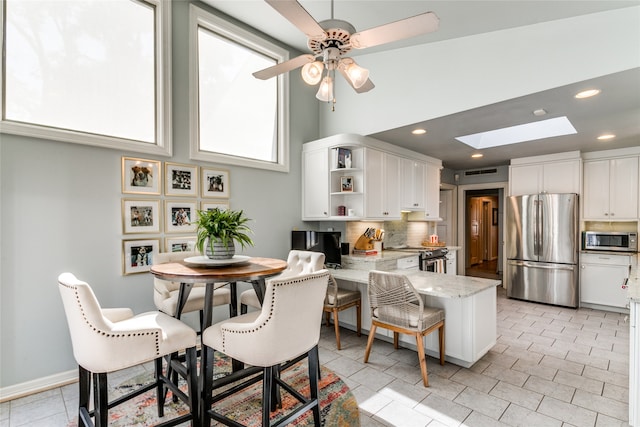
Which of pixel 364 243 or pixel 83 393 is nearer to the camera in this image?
pixel 83 393

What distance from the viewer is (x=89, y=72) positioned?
293 centimetres

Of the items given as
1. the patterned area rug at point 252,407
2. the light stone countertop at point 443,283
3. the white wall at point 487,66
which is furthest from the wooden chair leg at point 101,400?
the white wall at point 487,66

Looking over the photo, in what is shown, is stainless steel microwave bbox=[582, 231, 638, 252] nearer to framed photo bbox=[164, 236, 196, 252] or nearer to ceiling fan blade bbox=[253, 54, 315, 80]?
ceiling fan blade bbox=[253, 54, 315, 80]

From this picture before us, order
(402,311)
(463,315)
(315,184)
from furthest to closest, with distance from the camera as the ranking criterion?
(315,184)
(463,315)
(402,311)

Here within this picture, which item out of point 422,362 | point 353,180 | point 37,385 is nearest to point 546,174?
point 353,180

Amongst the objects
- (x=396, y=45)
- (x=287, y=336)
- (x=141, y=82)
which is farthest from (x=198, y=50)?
(x=287, y=336)

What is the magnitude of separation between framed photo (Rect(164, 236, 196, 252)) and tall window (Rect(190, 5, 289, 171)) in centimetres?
91

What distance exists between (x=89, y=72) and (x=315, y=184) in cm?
273

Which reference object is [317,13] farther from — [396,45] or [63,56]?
[63,56]

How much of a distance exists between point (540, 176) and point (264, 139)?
4.67m

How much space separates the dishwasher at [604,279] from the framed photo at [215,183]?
5549 millimetres

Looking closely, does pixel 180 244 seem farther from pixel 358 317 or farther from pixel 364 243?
pixel 364 243

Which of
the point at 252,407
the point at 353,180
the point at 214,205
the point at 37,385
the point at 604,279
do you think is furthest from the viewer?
the point at 604,279

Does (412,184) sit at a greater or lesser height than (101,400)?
greater
